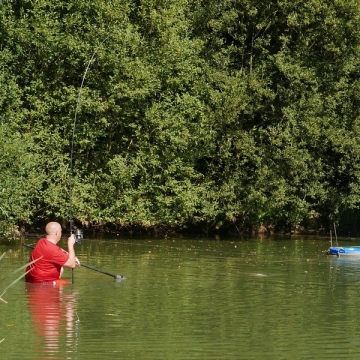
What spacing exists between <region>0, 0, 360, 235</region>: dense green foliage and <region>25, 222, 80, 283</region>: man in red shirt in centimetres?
1276

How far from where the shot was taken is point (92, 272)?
63.7ft

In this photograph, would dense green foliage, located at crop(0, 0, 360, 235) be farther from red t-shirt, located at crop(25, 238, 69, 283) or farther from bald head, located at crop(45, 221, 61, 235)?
bald head, located at crop(45, 221, 61, 235)

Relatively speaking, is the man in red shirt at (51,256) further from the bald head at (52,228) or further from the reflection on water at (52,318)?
the reflection on water at (52,318)

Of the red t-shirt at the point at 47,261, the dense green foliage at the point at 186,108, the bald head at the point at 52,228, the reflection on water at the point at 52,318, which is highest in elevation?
the dense green foliage at the point at 186,108

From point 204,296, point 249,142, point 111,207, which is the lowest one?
point 204,296

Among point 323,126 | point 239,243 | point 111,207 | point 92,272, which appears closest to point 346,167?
point 323,126

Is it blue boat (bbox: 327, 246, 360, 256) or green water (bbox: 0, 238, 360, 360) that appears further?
blue boat (bbox: 327, 246, 360, 256)

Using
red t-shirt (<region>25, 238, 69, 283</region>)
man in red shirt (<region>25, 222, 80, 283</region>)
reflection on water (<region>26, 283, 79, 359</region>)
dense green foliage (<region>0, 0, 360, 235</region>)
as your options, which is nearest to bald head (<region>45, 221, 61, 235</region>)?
man in red shirt (<region>25, 222, 80, 283</region>)

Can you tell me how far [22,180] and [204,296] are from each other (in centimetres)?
1276

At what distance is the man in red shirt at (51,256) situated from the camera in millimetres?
15867

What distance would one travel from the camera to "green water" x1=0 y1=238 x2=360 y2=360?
11.3 metres

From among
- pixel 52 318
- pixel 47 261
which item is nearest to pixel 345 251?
pixel 47 261

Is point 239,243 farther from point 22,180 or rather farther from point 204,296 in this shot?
point 204,296

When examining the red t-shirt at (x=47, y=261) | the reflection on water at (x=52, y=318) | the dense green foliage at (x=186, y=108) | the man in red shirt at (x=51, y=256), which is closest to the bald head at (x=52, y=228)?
the man in red shirt at (x=51, y=256)
